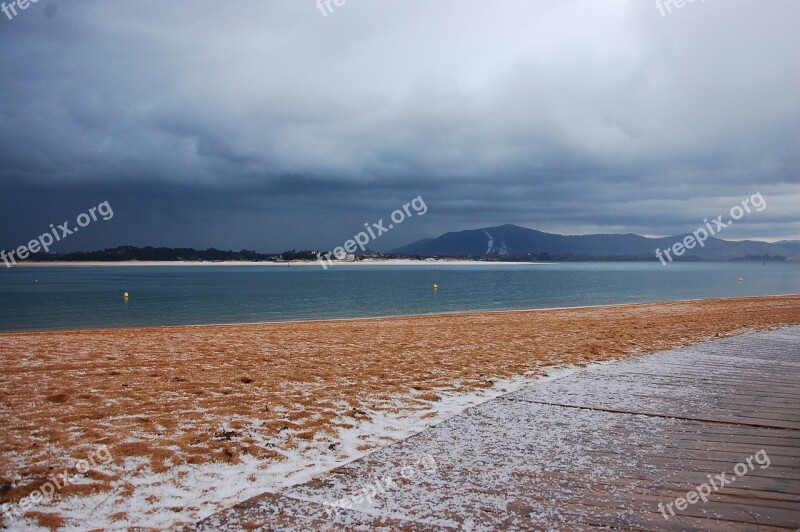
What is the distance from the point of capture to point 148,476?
5504mm

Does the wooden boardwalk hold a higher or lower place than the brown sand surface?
lower

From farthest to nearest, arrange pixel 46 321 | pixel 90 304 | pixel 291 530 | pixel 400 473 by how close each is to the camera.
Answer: pixel 90 304 < pixel 46 321 < pixel 400 473 < pixel 291 530

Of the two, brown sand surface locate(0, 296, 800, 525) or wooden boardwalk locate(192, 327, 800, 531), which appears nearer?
wooden boardwalk locate(192, 327, 800, 531)

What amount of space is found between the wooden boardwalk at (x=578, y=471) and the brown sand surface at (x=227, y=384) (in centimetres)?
136

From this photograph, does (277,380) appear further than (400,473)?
Yes

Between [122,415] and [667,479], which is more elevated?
[122,415]

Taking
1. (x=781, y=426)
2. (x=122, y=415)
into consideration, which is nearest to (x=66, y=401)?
(x=122, y=415)

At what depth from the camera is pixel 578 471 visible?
5512 mm

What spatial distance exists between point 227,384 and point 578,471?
6.54 meters

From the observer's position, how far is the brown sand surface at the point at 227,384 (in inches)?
249

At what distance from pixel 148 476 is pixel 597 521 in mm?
4321

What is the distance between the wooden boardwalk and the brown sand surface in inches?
53.6

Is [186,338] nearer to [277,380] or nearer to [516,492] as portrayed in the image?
[277,380]

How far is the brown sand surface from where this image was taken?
632 centimetres
